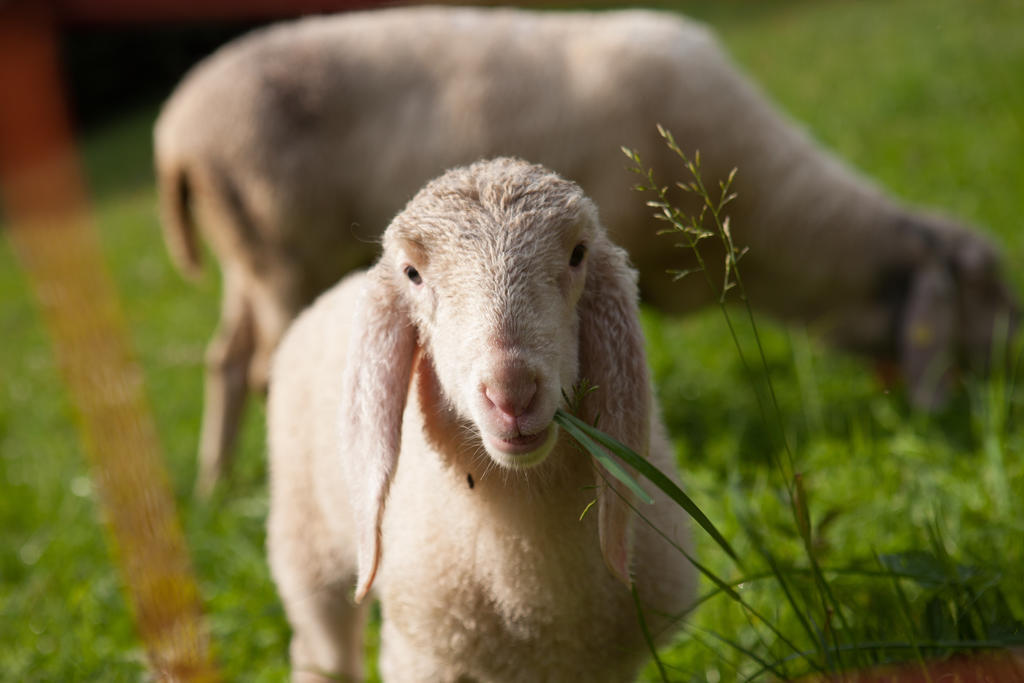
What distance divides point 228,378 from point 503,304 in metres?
3.66

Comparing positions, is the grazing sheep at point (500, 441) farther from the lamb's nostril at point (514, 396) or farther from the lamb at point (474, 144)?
the lamb at point (474, 144)

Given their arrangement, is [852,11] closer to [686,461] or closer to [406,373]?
[686,461]

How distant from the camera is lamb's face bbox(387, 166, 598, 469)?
5.57ft

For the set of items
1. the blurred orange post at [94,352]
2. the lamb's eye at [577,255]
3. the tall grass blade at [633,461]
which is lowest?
the blurred orange post at [94,352]

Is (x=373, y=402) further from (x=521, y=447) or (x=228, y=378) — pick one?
(x=228, y=378)

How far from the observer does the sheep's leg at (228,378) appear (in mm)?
5039

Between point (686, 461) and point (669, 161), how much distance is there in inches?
57.5

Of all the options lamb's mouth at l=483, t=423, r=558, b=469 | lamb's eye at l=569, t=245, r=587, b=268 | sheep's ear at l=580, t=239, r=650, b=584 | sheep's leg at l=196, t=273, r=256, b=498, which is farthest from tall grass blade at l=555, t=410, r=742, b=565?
sheep's leg at l=196, t=273, r=256, b=498

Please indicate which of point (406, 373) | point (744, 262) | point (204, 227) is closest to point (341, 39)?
point (204, 227)

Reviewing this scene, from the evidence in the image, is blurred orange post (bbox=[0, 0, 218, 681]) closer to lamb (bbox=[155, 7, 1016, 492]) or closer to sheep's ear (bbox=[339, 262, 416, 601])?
lamb (bbox=[155, 7, 1016, 492])

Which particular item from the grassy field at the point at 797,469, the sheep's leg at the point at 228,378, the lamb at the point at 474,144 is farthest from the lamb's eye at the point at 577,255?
the sheep's leg at the point at 228,378

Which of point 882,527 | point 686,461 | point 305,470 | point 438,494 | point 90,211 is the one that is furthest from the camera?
point 90,211

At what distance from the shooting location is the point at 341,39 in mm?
4738

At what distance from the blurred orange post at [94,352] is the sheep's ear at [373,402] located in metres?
0.78
